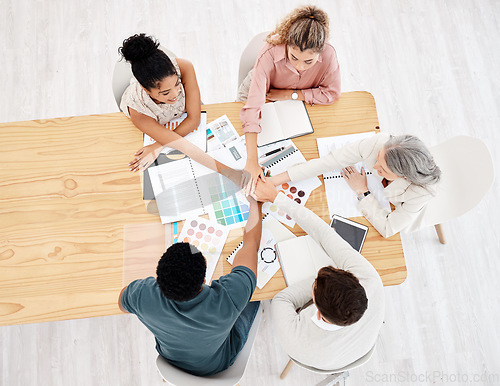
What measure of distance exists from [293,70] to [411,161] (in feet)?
2.23

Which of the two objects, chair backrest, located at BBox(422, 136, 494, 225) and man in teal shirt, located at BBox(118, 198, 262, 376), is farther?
chair backrest, located at BBox(422, 136, 494, 225)

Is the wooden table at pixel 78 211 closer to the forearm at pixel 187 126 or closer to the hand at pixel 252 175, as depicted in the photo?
the forearm at pixel 187 126

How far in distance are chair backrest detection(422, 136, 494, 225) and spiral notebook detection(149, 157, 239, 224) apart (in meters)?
0.98

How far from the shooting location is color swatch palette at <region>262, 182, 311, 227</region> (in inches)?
60.4

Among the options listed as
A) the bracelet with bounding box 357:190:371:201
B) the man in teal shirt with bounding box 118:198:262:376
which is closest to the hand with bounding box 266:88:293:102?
the bracelet with bounding box 357:190:371:201

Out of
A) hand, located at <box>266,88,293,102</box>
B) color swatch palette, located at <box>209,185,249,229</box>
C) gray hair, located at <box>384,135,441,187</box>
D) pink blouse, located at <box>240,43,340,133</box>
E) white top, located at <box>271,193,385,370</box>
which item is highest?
pink blouse, located at <box>240,43,340,133</box>

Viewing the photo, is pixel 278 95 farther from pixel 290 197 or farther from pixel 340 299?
pixel 340 299

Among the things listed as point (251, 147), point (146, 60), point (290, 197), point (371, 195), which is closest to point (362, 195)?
point (371, 195)

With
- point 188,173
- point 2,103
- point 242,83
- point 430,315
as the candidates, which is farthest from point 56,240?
point 430,315

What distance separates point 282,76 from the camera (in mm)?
1756

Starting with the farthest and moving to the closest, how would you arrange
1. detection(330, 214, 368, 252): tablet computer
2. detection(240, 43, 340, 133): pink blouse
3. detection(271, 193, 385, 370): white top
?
detection(240, 43, 340, 133): pink blouse < detection(330, 214, 368, 252): tablet computer < detection(271, 193, 385, 370): white top

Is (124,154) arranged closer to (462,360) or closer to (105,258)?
(105,258)

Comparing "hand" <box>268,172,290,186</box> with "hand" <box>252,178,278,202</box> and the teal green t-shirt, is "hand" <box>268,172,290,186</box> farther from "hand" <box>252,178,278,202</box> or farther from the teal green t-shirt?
the teal green t-shirt

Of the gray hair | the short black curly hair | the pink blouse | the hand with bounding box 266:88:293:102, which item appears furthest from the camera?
the hand with bounding box 266:88:293:102
